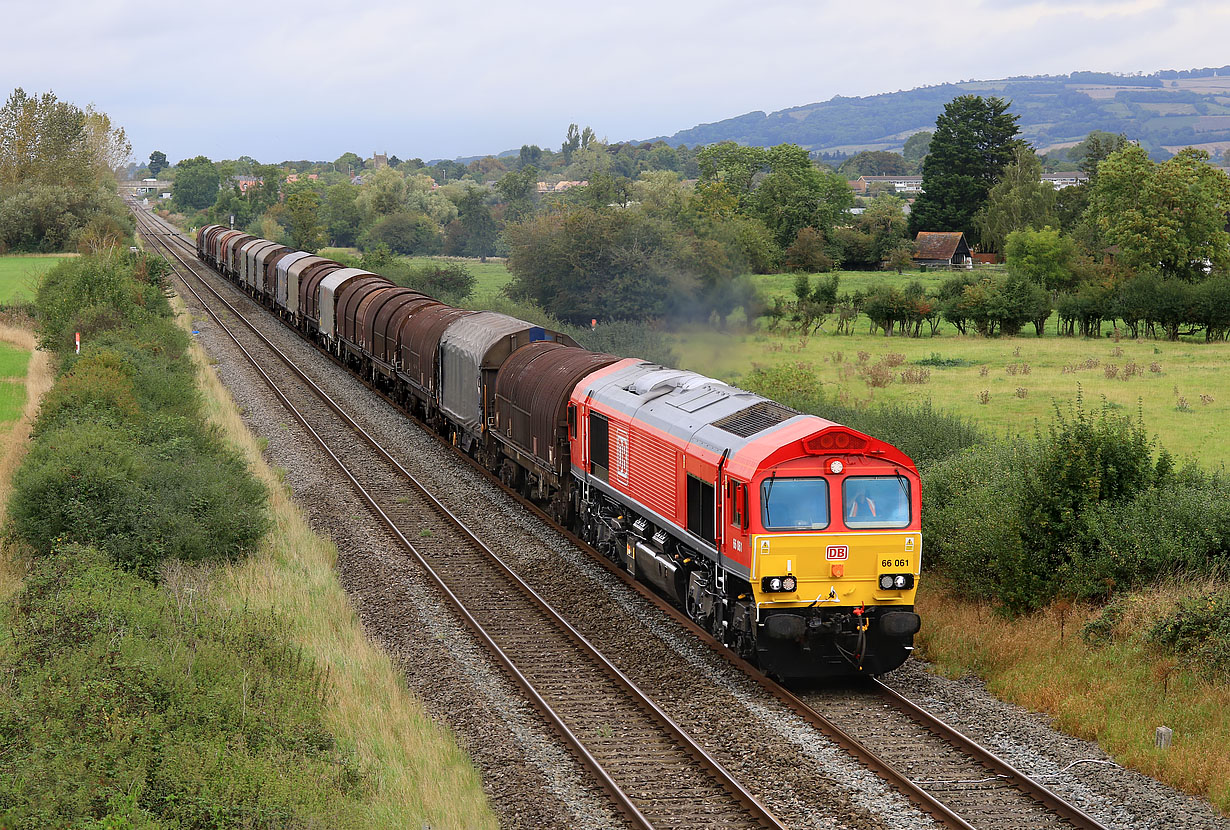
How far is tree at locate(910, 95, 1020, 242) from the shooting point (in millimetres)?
119688

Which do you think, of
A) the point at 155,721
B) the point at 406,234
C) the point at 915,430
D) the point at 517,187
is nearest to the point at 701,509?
the point at 155,721

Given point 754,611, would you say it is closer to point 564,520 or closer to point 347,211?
point 564,520

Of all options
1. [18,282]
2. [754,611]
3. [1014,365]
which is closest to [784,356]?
[1014,365]

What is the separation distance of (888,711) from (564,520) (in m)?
10.1

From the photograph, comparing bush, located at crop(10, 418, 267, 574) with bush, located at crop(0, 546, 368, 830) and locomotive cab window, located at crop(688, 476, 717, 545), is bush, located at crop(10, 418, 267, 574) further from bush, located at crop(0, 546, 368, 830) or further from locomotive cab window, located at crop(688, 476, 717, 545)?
locomotive cab window, located at crop(688, 476, 717, 545)

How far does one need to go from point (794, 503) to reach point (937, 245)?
338 feet

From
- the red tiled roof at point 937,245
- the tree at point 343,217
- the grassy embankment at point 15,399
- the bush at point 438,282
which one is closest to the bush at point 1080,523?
the grassy embankment at point 15,399

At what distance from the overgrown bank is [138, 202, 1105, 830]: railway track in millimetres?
3178

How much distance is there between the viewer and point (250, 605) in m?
16.0

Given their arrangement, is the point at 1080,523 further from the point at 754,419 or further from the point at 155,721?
the point at 155,721

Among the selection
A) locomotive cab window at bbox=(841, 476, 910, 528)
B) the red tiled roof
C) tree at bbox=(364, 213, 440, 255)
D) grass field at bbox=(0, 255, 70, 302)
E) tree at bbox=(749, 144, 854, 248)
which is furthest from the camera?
tree at bbox=(364, 213, 440, 255)

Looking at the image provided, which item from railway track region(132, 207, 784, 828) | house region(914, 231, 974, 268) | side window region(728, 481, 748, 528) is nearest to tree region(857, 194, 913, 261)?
house region(914, 231, 974, 268)

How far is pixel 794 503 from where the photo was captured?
14.1 metres

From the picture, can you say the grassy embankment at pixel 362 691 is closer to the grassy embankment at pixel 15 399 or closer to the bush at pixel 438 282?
the grassy embankment at pixel 15 399
